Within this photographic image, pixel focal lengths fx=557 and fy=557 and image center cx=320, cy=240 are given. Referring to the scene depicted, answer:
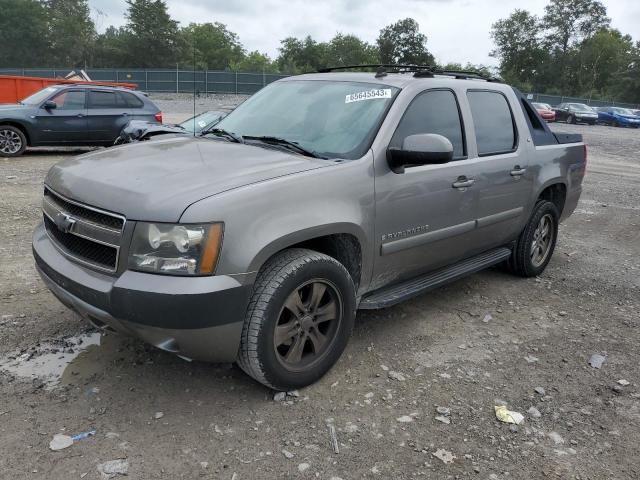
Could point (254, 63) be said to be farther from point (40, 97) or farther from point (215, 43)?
point (40, 97)

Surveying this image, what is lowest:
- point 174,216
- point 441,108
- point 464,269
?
point 464,269

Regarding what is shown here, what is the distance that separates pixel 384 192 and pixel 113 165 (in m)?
1.53

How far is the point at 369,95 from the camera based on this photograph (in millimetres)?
3613

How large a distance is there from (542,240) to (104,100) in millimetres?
9937

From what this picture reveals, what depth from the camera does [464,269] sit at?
417cm

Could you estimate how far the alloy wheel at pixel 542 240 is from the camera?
5.12 meters

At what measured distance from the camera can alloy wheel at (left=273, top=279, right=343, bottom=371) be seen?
9.61 ft

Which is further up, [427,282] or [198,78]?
[198,78]

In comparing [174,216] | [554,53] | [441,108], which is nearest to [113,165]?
[174,216]

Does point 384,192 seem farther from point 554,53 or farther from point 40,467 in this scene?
point 554,53

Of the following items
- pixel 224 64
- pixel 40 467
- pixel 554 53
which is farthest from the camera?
pixel 224 64

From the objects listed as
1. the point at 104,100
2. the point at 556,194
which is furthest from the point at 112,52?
the point at 556,194

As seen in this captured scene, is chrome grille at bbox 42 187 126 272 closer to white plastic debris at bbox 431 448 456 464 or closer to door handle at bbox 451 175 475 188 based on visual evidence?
white plastic debris at bbox 431 448 456 464

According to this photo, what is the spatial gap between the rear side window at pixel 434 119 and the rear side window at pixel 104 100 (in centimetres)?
984
